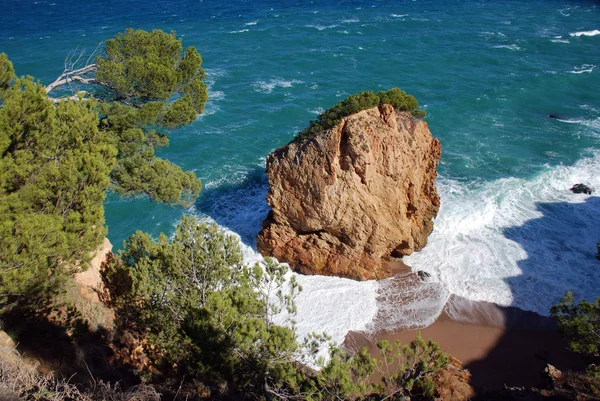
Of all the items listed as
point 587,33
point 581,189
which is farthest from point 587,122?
point 587,33

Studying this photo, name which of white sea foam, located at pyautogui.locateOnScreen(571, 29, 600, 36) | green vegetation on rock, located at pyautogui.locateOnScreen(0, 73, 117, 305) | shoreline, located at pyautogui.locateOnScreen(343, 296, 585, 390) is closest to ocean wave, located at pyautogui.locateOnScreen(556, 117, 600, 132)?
shoreline, located at pyautogui.locateOnScreen(343, 296, 585, 390)

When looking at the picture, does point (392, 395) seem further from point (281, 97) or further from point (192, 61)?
point (281, 97)

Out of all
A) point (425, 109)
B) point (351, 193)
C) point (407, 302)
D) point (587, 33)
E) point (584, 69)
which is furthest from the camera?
point (587, 33)

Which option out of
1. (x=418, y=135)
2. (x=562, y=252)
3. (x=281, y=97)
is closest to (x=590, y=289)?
(x=562, y=252)

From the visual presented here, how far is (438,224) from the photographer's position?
32.2 m

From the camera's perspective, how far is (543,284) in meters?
27.4

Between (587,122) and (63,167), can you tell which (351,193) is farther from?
(587,122)

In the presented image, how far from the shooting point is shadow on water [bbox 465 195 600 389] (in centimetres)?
2241

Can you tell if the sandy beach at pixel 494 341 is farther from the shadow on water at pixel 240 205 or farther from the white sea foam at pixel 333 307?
the shadow on water at pixel 240 205

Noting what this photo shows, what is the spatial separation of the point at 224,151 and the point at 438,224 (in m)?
18.9

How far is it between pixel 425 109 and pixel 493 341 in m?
26.8

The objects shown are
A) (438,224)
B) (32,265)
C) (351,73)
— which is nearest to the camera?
(32,265)

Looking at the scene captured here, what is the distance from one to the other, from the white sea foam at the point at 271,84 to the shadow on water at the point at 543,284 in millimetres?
28181

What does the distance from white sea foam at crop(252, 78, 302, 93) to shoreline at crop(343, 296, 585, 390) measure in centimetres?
3127
